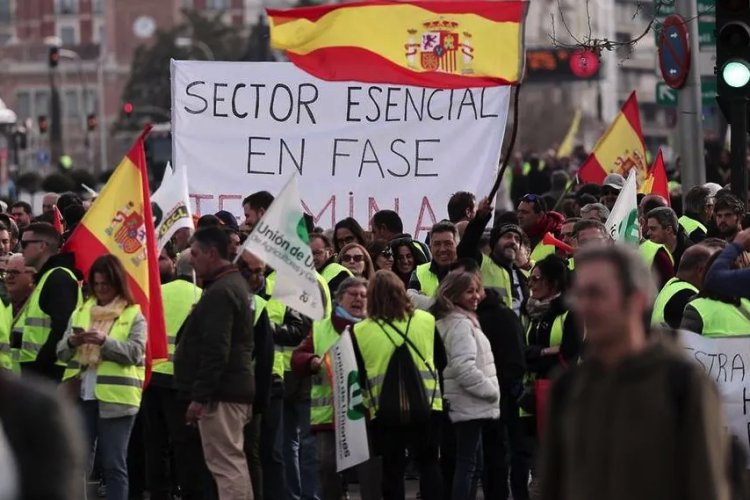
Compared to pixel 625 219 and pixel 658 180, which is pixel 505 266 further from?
pixel 658 180

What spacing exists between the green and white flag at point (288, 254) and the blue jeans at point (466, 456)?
111 centimetres

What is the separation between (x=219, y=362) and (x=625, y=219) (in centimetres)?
367

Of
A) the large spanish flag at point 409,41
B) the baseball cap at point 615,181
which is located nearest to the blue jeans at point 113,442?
the large spanish flag at point 409,41

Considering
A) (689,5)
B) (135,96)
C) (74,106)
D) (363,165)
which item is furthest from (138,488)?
(74,106)

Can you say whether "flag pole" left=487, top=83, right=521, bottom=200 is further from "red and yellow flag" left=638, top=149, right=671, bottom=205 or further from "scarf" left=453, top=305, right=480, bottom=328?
"red and yellow flag" left=638, top=149, right=671, bottom=205

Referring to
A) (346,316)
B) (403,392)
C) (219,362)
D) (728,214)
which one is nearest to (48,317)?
(219,362)

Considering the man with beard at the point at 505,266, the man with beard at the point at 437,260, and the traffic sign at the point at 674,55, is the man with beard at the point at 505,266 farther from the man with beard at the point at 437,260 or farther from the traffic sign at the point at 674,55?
the traffic sign at the point at 674,55

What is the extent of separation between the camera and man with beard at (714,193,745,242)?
12.6m

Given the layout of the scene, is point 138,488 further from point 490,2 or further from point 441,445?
point 490,2

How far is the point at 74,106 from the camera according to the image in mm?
126188

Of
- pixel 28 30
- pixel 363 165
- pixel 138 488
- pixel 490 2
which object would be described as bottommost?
pixel 138 488

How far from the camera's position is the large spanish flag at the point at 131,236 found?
1094 cm

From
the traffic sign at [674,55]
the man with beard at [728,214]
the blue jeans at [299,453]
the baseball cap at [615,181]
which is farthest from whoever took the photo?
the traffic sign at [674,55]

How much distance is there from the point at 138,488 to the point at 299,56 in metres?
4.63
